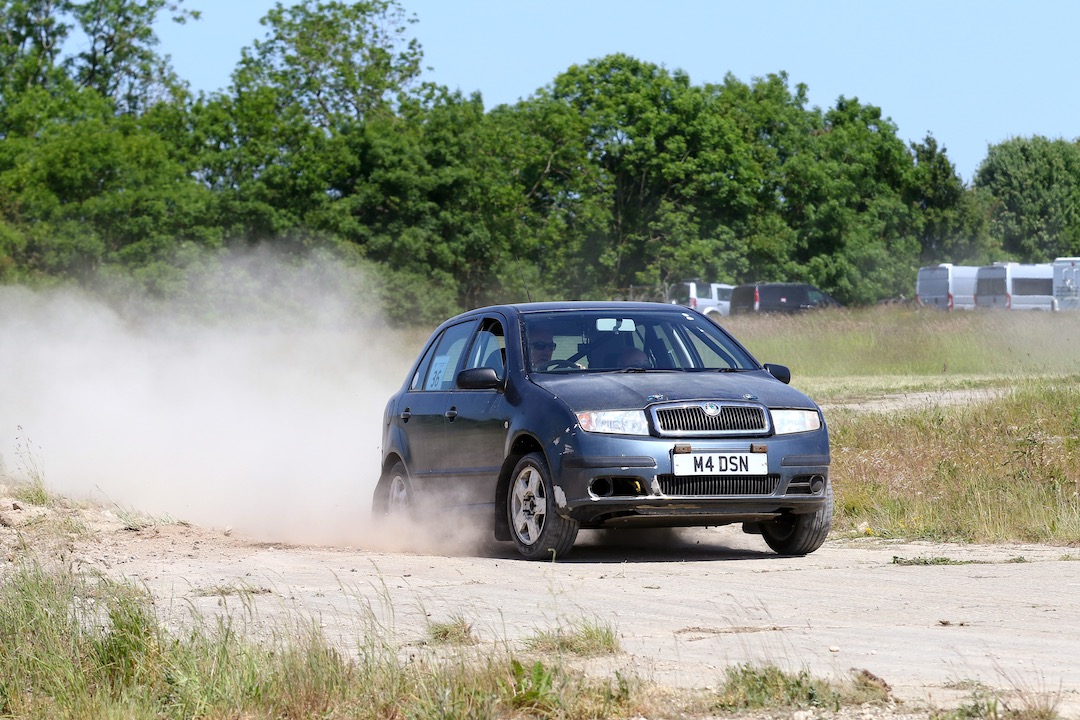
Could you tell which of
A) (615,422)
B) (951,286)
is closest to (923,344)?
(615,422)

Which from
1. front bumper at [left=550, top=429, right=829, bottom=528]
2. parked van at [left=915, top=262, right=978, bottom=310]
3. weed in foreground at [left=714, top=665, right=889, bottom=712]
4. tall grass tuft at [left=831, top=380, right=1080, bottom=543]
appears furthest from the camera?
parked van at [left=915, top=262, right=978, bottom=310]

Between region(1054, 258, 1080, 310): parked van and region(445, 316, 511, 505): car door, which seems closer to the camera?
region(445, 316, 511, 505): car door

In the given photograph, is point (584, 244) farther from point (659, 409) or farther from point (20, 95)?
point (659, 409)

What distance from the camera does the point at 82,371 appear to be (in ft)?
81.4

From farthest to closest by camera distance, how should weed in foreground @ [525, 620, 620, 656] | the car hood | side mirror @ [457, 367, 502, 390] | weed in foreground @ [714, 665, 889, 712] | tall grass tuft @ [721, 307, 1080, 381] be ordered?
1. tall grass tuft @ [721, 307, 1080, 381]
2. side mirror @ [457, 367, 502, 390]
3. the car hood
4. weed in foreground @ [525, 620, 620, 656]
5. weed in foreground @ [714, 665, 889, 712]

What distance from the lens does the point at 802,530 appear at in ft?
34.2

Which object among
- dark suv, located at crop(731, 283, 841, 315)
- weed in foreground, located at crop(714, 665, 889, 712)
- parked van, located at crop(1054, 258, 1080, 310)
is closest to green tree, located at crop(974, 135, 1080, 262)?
parked van, located at crop(1054, 258, 1080, 310)

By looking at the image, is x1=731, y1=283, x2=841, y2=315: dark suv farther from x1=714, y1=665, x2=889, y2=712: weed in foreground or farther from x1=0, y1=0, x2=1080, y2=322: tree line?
x1=714, y1=665, x2=889, y2=712: weed in foreground

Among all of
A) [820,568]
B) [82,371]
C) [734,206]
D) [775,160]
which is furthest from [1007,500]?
[775,160]

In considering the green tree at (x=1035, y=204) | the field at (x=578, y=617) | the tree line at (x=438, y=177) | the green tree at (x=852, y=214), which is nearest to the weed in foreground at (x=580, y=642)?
the field at (x=578, y=617)

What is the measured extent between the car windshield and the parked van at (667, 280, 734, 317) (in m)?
48.4

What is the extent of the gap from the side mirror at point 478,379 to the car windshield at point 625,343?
27 cm

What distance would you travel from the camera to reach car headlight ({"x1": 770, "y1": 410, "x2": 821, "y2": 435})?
391 inches

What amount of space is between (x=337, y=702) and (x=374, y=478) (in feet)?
36.1
